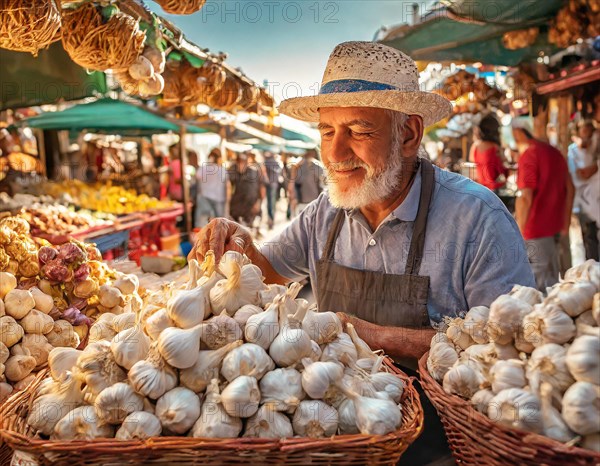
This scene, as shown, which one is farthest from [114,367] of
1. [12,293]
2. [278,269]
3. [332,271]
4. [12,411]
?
[278,269]

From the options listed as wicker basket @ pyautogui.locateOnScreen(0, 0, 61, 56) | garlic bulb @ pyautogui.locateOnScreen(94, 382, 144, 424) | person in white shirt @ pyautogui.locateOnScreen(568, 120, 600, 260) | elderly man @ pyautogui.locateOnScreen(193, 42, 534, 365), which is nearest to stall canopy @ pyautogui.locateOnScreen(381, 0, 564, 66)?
person in white shirt @ pyautogui.locateOnScreen(568, 120, 600, 260)

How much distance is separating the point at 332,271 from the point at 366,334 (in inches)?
20.7

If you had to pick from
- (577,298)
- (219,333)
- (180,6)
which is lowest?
(219,333)

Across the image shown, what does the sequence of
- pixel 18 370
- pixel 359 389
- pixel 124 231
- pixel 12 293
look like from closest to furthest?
pixel 359 389
pixel 18 370
pixel 12 293
pixel 124 231

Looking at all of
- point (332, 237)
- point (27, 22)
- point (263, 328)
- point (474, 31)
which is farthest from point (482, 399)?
point (474, 31)

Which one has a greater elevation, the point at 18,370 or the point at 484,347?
the point at 484,347

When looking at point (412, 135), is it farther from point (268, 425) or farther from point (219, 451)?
point (219, 451)

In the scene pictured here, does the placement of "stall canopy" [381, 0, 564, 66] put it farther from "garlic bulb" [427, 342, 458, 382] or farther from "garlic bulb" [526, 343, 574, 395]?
"garlic bulb" [526, 343, 574, 395]

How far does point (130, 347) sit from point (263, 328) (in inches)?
13.3

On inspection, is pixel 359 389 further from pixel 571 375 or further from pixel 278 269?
pixel 278 269

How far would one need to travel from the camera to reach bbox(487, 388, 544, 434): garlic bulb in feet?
3.95

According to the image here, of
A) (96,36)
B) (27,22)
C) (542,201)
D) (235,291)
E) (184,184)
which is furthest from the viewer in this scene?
(184,184)

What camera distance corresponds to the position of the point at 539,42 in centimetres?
605

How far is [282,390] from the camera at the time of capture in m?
1.39
